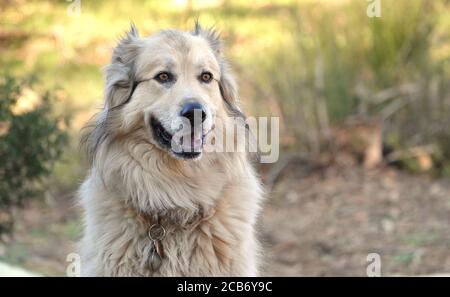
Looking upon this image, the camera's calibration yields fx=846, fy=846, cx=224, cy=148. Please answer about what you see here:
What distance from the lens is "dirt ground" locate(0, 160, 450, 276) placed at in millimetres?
7621

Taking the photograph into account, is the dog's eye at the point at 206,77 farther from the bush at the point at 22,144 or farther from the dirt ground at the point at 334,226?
the dirt ground at the point at 334,226

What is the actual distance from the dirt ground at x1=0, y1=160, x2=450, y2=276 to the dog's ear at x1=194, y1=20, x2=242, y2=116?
7.18ft

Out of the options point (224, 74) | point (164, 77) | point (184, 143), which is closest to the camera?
point (184, 143)

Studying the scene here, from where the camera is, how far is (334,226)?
28.0 ft

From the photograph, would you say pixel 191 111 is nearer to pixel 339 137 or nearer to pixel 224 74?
pixel 224 74

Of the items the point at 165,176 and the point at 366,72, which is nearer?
the point at 165,176

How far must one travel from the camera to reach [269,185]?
967 cm

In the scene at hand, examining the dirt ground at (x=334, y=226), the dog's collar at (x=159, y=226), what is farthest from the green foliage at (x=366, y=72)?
the dog's collar at (x=159, y=226)

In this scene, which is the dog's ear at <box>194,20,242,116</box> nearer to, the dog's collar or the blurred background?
the dog's collar

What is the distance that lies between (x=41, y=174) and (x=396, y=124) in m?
4.47

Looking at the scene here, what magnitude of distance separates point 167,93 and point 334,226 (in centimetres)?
418

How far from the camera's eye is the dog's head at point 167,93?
4652mm

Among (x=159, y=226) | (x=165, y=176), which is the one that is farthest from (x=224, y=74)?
(x=159, y=226)
